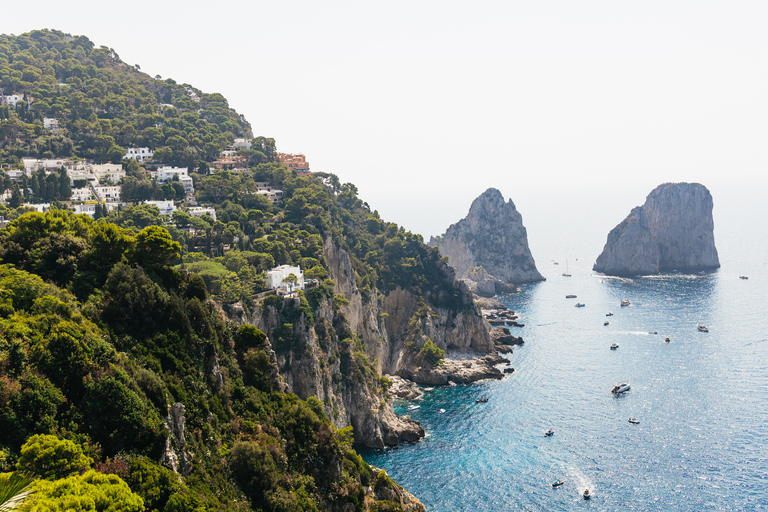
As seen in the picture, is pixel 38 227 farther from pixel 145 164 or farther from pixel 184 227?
pixel 145 164

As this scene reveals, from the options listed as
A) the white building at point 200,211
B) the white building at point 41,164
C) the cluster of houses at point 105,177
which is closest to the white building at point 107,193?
the cluster of houses at point 105,177

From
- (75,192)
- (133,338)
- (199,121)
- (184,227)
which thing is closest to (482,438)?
(133,338)

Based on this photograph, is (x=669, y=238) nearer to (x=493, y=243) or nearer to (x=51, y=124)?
(x=493, y=243)

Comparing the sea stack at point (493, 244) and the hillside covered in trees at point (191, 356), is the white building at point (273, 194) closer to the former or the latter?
the hillside covered in trees at point (191, 356)

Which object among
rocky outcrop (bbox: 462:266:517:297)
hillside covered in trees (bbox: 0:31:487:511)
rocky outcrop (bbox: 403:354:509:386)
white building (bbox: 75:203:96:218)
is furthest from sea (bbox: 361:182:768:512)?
white building (bbox: 75:203:96:218)

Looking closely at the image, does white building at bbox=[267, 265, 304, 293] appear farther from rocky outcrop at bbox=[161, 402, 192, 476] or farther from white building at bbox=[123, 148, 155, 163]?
white building at bbox=[123, 148, 155, 163]

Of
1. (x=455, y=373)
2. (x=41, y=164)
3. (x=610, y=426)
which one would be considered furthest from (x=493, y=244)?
(x=41, y=164)
